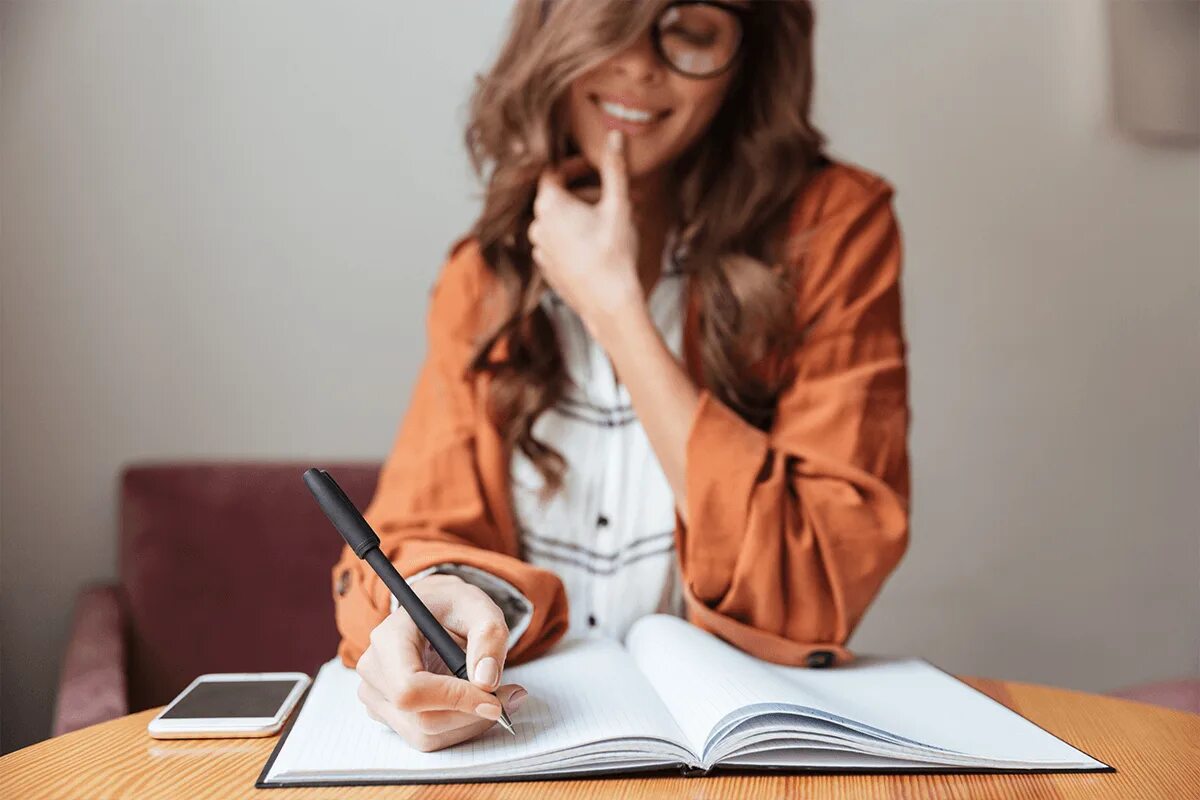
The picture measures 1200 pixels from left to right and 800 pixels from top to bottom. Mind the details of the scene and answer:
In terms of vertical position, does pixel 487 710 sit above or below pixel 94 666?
above

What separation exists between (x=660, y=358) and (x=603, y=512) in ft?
0.65

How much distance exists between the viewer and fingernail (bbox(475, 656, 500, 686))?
0.55 meters

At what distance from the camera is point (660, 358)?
88 cm

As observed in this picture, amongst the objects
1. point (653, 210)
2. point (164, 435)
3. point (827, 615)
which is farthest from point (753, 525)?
point (164, 435)

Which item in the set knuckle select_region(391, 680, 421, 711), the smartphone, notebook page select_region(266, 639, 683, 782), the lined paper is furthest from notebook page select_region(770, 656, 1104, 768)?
the smartphone

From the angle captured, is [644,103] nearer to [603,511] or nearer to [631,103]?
[631,103]

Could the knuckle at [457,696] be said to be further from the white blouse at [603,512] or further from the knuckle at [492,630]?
the white blouse at [603,512]

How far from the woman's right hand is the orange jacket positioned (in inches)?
5.7

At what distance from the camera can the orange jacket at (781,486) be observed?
2.66 ft

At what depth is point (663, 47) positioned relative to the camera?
98 cm

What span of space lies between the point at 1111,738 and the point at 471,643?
37 cm

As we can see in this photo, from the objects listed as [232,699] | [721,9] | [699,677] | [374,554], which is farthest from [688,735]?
[721,9]

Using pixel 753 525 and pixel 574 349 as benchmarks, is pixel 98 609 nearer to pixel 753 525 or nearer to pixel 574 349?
pixel 574 349

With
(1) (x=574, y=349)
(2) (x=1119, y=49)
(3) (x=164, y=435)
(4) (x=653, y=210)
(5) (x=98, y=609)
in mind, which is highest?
(2) (x=1119, y=49)
